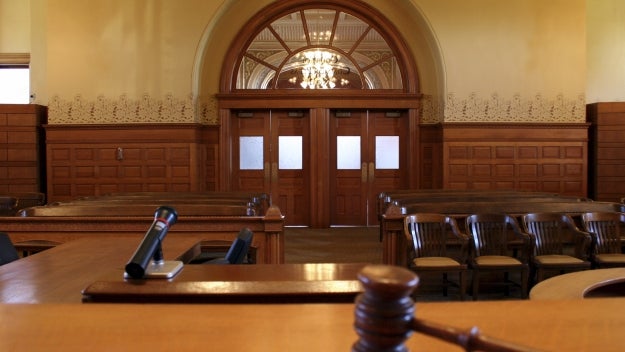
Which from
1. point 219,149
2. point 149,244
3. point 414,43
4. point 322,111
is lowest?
point 149,244

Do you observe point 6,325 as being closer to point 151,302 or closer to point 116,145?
point 151,302

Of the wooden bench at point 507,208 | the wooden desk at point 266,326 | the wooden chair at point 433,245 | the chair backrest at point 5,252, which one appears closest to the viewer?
the wooden desk at point 266,326

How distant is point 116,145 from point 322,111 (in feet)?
12.9

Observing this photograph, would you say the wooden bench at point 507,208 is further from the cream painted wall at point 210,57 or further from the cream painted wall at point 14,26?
the cream painted wall at point 14,26

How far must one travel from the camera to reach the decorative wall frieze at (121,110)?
9.41 meters

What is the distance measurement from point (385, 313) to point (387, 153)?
9485mm

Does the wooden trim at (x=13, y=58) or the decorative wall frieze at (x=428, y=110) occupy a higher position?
the wooden trim at (x=13, y=58)

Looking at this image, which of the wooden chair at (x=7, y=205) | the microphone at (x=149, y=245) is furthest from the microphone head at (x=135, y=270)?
the wooden chair at (x=7, y=205)

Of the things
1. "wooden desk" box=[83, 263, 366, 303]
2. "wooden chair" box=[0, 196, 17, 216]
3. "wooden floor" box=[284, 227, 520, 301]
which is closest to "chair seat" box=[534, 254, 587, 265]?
"wooden floor" box=[284, 227, 520, 301]

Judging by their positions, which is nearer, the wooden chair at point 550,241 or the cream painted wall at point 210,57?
the wooden chair at point 550,241

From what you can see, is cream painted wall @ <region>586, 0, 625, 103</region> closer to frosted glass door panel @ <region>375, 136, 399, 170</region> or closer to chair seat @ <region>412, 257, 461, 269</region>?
frosted glass door panel @ <region>375, 136, 399, 170</region>

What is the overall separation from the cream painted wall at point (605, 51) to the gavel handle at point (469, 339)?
1080cm

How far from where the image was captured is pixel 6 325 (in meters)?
1.35

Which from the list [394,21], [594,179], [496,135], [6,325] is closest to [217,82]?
[394,21]
